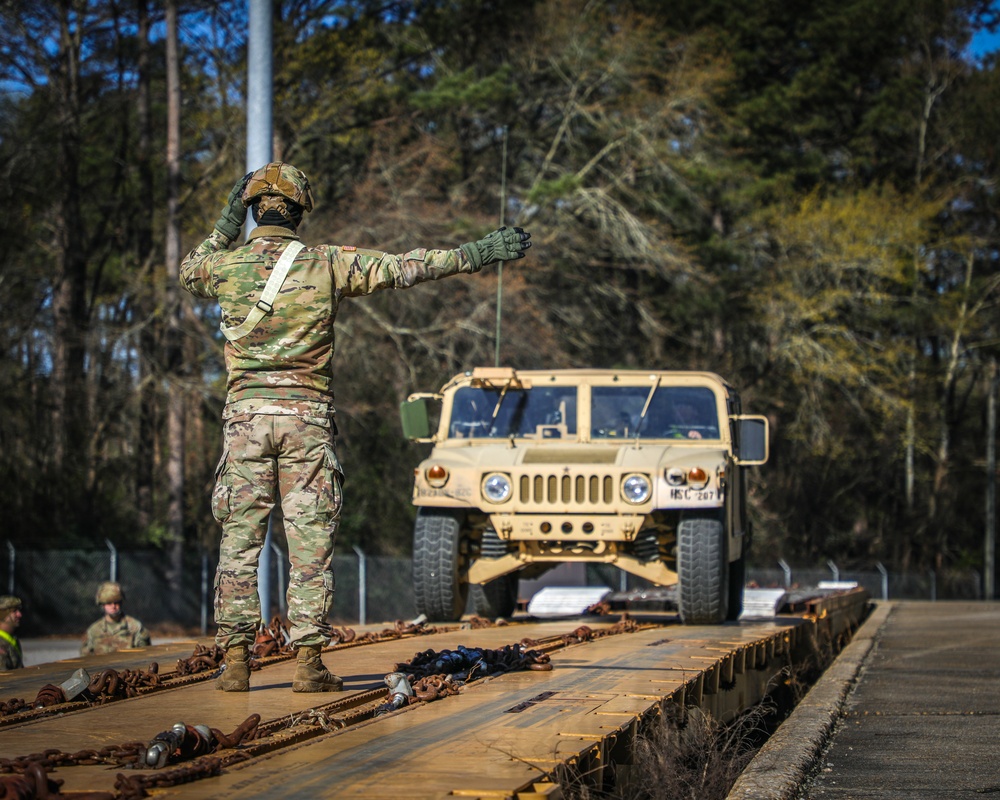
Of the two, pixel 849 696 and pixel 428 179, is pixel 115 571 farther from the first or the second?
pixel 849 696

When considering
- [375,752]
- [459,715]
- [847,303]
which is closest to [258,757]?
[375,752]

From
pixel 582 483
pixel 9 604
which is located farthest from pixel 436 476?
pixel 9 604

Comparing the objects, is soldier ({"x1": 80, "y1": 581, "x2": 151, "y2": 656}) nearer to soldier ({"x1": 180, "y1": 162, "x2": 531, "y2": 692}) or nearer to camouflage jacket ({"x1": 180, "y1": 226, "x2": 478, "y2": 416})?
soldier ({"x1": 180, "y1": 162, "x2": 531, "y2": 692})

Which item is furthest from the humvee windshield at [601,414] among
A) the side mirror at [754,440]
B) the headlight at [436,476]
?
the headlight at [436,476]

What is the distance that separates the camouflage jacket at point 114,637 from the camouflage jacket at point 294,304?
496cm

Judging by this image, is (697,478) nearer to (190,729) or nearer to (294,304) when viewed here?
(294,304)

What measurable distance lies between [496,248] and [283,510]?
1.25 m

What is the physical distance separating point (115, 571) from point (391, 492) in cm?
803

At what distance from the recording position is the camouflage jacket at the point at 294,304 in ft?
17.4

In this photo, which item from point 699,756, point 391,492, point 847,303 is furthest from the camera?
point 847,303

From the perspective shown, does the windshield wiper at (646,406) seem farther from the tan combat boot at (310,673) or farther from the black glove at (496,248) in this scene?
the tan combat boot at (310,673)

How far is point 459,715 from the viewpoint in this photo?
472 cm

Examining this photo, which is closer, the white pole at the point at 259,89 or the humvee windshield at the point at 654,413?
the white pole at the point at 259,89

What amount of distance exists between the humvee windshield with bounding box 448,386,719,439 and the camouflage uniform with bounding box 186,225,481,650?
220 inches
